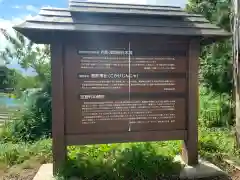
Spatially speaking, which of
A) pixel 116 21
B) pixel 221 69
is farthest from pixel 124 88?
pixel 221 69

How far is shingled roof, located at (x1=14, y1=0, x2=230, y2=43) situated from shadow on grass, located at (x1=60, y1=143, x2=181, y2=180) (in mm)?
1947

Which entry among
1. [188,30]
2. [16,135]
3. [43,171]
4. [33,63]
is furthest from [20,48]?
[188,30]

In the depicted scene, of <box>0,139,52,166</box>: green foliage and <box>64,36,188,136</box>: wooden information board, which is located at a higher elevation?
<box>64,36,188,136</box>: wooden information board

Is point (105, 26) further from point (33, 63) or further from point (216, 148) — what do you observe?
point (33, 63)

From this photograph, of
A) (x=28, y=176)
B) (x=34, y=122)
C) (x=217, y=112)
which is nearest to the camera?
(x=28, y=176)

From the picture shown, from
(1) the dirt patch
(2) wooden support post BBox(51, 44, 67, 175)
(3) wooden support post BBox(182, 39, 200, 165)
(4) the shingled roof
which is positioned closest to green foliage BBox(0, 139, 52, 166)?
(1) the dirt patch

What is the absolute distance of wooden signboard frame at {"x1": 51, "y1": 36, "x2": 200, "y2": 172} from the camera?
14.7 feet

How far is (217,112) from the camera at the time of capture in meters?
9.86

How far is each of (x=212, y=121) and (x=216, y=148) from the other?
4.06 metres

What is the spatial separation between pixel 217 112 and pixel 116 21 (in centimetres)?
650

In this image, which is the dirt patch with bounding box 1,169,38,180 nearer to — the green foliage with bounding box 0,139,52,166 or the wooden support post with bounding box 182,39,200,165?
the green foliage with bounding box 0,139,52,166

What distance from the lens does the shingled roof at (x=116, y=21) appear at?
4227 millimetres

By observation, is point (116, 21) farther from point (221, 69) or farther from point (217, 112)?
point (217, 112)

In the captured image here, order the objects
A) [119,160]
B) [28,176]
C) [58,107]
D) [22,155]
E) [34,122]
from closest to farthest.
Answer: [58,107] → [119,160] → [28,176] → [22,155] → [34,122]
